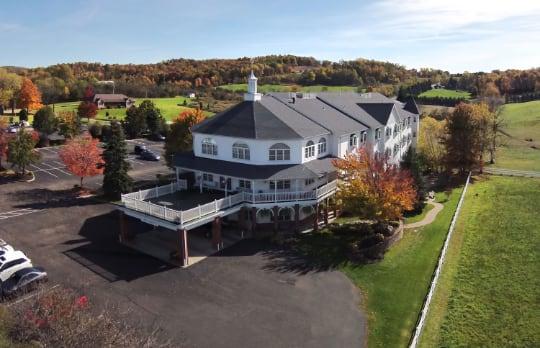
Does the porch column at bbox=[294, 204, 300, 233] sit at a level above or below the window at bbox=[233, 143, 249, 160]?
below

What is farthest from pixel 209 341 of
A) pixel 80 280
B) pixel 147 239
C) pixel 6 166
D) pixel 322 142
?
pixel 6 166

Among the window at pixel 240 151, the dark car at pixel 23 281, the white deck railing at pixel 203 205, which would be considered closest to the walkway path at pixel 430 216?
the white deck railing at pixel 203 205

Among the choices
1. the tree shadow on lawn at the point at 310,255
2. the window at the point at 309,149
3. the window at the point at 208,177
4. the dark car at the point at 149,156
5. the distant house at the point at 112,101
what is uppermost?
the distant house at the point at 112,101

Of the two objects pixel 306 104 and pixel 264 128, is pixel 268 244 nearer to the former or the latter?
pixel 264 128

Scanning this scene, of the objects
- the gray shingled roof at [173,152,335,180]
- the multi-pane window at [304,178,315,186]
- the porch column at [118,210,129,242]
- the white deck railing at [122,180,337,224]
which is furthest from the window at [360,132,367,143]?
the porch column at [118,210,129,242]

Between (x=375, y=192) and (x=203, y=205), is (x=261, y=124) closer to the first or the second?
(x=203, y=205)

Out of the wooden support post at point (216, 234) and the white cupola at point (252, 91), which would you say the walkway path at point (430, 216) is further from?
the white cupola at point (252, 91)

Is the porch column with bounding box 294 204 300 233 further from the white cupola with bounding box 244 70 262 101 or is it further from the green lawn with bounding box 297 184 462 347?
the white cupola with bounding box 244 70 262 101
